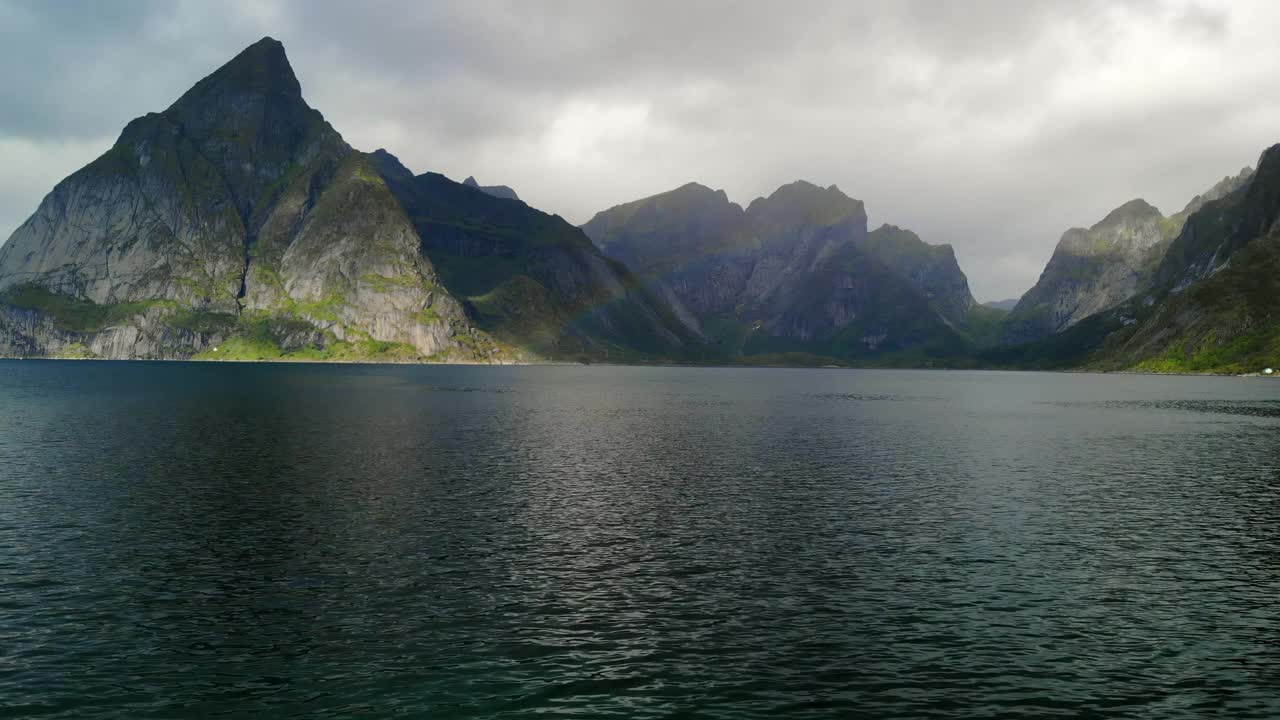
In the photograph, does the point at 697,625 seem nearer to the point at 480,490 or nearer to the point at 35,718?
the point at 35,718

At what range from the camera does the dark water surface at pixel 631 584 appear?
1019 inches

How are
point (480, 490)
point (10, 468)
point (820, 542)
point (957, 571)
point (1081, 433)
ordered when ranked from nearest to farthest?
point (957, 571), point (820, 542), point (480, 490), point (10, 468), point (1081, 433)

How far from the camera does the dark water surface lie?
25.9 meters

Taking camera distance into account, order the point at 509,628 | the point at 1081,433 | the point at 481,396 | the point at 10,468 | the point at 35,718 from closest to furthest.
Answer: the point at 35,718, the point at 509,628, the point at 10,468, the point at 1081,433, the point at 481,396

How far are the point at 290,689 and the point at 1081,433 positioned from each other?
4479 inches

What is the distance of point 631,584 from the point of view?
1478 inches

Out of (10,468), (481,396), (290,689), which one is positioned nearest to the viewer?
(290,689)

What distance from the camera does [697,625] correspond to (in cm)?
3200

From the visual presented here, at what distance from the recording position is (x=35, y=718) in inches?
915

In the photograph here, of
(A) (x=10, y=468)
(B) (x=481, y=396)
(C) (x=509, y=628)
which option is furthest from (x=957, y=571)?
(B) (x=481, y=396)

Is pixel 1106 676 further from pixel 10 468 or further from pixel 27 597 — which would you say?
pixel 10 468

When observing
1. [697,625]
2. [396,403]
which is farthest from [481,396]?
[697,625]

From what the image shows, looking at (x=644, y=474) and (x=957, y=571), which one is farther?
(x=644, y=474)

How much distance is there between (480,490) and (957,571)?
36095 millimetres
